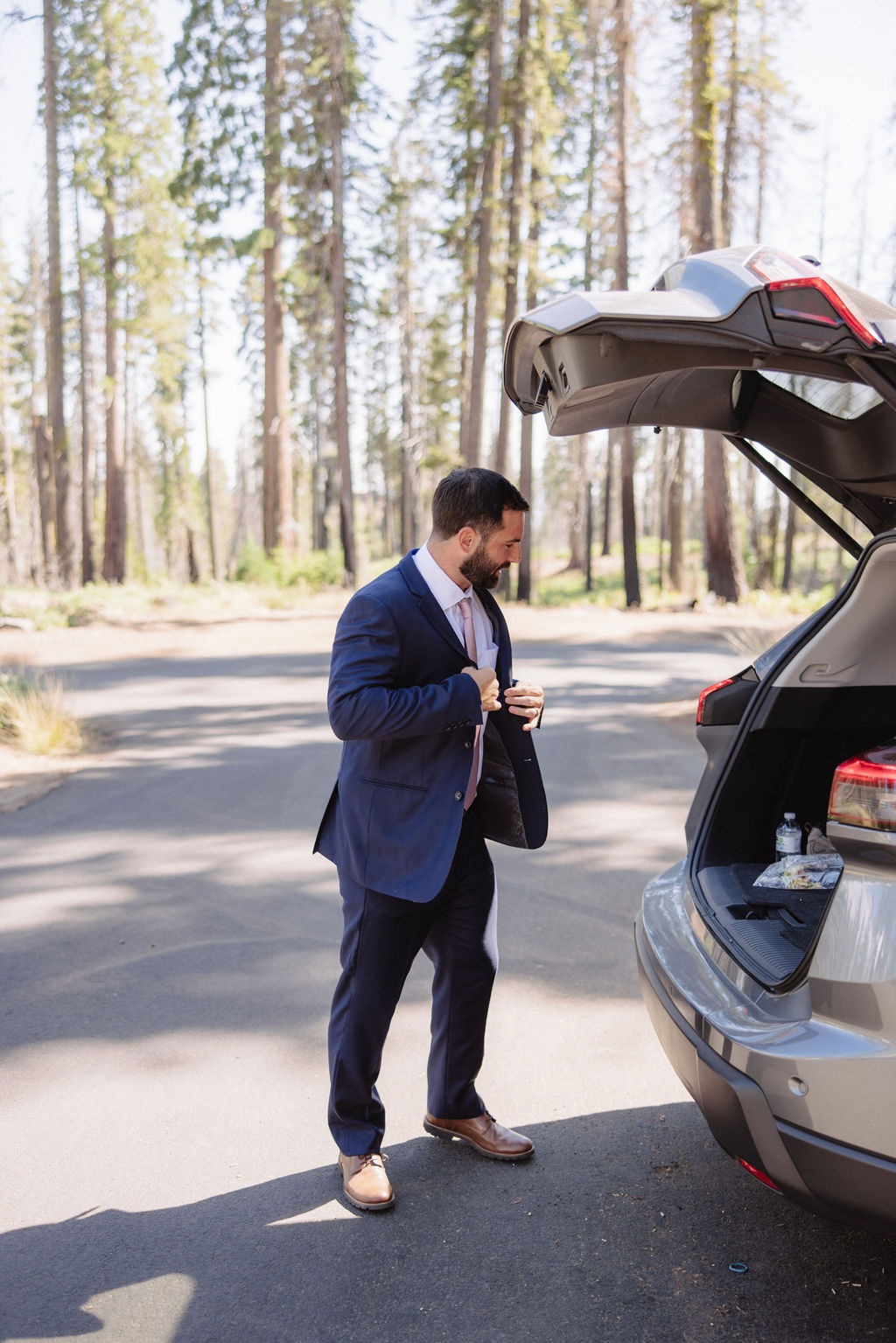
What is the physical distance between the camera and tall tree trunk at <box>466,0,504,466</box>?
79.6ft

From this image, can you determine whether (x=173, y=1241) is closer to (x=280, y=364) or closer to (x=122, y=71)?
(x=280, y=364)

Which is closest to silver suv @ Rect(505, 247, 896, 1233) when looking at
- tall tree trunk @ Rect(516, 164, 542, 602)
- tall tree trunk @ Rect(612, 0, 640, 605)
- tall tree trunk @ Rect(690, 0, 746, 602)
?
tall tree trunk @ Rect(690, 0, 746, 602)

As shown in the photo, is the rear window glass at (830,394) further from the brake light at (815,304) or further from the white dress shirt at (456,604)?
the white dress shirt at (456,604)

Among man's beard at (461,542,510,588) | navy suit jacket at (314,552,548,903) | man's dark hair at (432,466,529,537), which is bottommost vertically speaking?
navy suit jacket at (314,552,548,903)

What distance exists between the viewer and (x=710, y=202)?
23.8 meters

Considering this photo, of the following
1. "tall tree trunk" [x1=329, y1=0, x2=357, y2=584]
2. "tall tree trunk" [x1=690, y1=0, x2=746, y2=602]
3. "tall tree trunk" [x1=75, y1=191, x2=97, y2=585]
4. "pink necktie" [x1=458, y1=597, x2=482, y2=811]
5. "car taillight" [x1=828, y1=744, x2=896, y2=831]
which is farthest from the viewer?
"tall tree trunk" [x1=75, y1=191, x2=97, y2=585]

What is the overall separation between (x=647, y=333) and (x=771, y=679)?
4.41 feet

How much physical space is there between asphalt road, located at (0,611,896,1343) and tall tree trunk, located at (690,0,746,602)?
63.4 ft

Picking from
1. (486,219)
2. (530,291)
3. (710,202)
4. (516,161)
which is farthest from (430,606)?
(530,291)

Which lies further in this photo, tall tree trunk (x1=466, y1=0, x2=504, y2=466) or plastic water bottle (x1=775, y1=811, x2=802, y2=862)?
tall tree trunk (x1=466, y1=0, x2=504, y2=466)

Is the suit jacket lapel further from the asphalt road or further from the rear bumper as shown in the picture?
the asphalt road

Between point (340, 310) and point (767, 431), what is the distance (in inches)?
909

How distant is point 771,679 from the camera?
10.8 feet

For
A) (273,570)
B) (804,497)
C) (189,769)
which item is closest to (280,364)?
(273,570)
